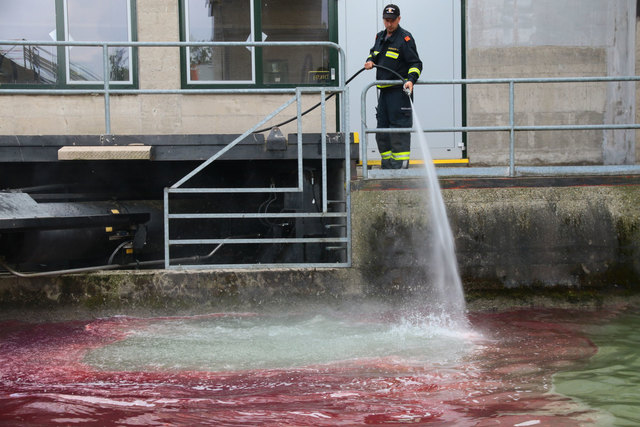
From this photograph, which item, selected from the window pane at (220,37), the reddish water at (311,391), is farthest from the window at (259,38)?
the reddish water at (311,391)

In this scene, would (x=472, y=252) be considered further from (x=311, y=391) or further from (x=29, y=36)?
(x=29, y=36)

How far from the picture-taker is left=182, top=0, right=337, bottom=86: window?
29.2ft

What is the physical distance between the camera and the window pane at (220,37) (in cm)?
891

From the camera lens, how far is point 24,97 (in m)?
8.56

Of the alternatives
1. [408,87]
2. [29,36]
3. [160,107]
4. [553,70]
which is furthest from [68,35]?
[553,70]

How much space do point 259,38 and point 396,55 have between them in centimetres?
242

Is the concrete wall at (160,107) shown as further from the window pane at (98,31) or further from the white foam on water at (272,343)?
the white foam on water at (272,343)

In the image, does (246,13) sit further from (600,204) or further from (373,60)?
(600,204)

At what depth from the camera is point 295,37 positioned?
9.12 metres

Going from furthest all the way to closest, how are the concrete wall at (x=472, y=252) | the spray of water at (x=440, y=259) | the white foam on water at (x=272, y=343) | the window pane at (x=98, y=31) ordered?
the window pane at (x=98, y=31) < the spray of water at (x=440, y=259) < the concrete wall at (x=472, y=252) < the white foam on water at (x=272, y=343)

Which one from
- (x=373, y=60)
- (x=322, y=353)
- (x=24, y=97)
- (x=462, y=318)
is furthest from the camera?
(x=24, y=97)

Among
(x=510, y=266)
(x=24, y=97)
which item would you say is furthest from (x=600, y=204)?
(x=24, y=97)

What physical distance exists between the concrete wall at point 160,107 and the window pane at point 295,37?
0.36m

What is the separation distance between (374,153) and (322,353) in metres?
4.45
